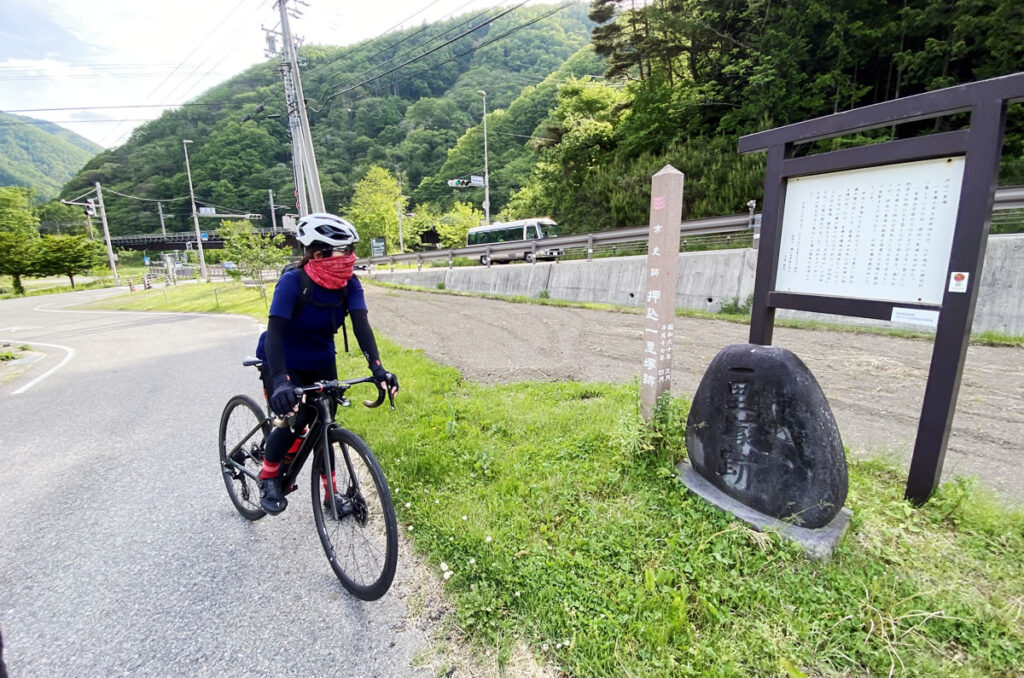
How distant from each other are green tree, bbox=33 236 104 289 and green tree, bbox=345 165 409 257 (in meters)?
23.5

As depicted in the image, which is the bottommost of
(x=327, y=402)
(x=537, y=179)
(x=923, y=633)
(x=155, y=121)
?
(x=923, y=633)

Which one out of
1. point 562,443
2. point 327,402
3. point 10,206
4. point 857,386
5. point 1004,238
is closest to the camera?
point 327,402

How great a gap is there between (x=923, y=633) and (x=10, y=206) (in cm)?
8357

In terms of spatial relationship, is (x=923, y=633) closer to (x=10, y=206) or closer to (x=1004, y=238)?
(x=1004, y=238)

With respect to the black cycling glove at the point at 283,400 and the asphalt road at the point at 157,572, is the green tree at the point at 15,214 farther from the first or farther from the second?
the black cycling glove at the point at 283,400

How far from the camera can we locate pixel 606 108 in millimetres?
29312

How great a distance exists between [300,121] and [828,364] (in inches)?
565

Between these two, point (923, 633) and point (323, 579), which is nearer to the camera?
point (923, 633)

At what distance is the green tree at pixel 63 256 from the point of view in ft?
122

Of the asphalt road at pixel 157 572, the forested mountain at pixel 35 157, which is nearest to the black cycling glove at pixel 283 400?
the asphalt road at pixel 157 572

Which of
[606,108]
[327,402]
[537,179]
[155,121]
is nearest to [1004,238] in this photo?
[327,402]

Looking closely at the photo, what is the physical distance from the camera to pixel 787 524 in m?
2.49

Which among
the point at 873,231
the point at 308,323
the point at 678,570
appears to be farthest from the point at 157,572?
the point at 873,231

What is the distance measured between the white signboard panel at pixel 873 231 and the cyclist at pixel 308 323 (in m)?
2.93
